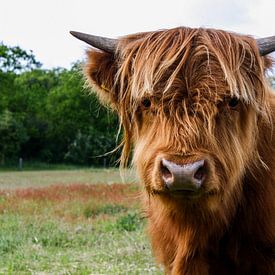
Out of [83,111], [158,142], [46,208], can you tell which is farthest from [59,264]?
[83,111]

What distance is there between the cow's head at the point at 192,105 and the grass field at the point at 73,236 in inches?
33.3

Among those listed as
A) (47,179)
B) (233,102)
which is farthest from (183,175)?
(47,179)

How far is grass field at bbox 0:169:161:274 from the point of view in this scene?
22.0 feet

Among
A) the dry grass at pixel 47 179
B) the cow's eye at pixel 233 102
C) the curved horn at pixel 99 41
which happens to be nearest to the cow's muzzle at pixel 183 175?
the cow's eye at pixel 233 102

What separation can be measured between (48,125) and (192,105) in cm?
5986

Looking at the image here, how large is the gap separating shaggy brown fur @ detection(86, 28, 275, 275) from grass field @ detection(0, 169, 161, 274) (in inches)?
26.6

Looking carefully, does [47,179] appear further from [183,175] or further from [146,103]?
[183,175]

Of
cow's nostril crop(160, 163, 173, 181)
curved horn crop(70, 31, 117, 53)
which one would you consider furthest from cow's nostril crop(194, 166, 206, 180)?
curved horn crop(70, 31, 117, 53)

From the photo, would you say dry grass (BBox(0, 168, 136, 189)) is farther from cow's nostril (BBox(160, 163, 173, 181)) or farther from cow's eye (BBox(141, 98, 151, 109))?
cow's nostril (BBox(160, 163, 173, 181))

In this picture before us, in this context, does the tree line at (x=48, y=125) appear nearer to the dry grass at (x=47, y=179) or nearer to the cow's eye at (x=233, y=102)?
the dry grass at (x=47, y=179)

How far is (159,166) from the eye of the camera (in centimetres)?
312

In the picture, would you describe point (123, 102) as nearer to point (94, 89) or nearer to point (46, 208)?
point (94, 89)

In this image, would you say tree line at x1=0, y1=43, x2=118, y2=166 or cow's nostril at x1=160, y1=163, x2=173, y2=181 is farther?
tree line at x1=0, y1=43, x2=118, y2=166

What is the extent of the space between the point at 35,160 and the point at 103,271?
50.9 m
